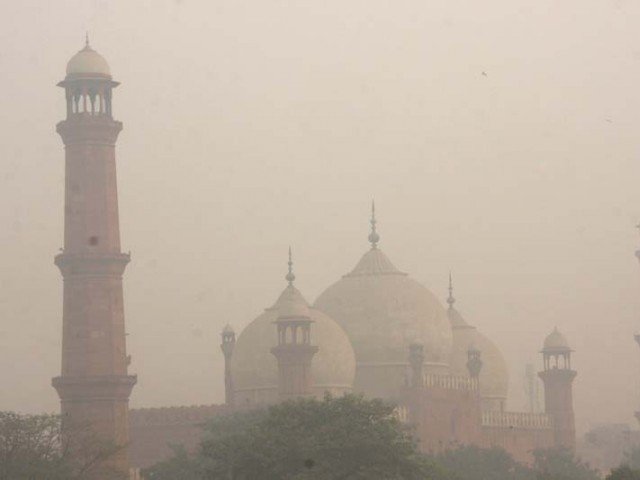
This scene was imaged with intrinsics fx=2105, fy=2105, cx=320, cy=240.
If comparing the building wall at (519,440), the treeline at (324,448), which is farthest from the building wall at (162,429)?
the treeline at (324,448)

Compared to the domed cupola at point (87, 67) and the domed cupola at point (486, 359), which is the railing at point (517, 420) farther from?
the domed cupola at point (87, 67)

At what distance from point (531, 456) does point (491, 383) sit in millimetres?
4815

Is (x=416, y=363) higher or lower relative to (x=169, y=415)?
higher

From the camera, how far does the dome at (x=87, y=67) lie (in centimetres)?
6612

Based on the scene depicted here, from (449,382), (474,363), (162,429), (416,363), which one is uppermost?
(474,363)

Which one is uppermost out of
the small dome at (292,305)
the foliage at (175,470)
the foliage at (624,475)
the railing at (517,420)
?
the small dome at (292,305)

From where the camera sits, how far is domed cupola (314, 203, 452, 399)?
8425cm

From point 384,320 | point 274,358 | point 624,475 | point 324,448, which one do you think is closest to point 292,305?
point 274,358

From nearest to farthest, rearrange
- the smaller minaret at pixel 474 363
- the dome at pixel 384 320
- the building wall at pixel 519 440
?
the dome at pixel 384 320 → the smaller minaret at pixel 474 363 → the building wall at pixel 519 440

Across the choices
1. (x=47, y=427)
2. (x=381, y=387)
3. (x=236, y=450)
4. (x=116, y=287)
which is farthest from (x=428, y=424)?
(x=236, y=450)

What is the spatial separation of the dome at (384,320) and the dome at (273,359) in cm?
241

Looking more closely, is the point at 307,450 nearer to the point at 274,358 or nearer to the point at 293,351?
the point at 293,351

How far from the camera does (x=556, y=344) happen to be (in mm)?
91500

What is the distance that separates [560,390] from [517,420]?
2.67 m
